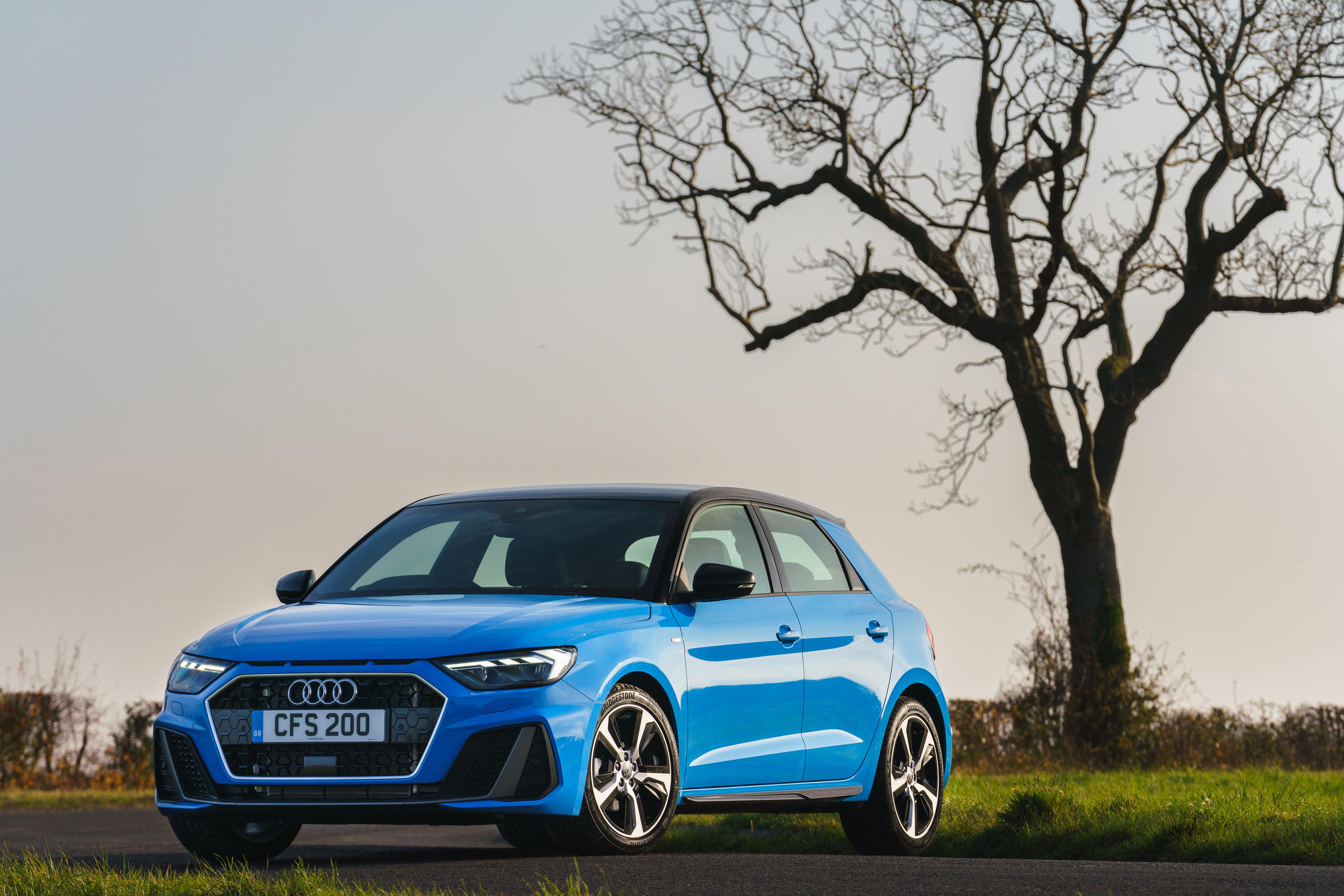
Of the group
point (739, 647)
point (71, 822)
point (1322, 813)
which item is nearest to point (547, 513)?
point (739, 647)

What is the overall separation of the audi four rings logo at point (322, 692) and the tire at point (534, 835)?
83 centimetres

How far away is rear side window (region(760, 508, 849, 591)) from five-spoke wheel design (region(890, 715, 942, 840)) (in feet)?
2.95

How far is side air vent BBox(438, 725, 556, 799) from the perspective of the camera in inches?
258

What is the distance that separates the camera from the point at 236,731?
268 inches

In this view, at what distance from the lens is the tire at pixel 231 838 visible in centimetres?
751

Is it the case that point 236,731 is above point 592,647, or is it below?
below

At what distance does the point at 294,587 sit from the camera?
8023mm

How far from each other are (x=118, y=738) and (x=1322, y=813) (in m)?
16.4

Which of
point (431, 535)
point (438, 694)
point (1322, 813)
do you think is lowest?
point (1322, 813)

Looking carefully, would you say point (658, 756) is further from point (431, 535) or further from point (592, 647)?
point (431, 535)

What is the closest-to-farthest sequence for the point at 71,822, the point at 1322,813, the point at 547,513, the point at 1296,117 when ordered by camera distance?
the point at 547,513
the point at 1322,813
the point at 71,822
the point at 1296,117

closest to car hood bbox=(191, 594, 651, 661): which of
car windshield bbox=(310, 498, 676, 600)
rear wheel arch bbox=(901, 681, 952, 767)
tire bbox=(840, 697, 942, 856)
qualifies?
car windshield bbox=(310, 498, 676, 600)

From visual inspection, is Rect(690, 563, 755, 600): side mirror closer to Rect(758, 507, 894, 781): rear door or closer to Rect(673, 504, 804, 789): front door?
Rect(673, 504, 804, 789): front door

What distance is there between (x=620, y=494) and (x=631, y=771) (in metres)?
1.74
